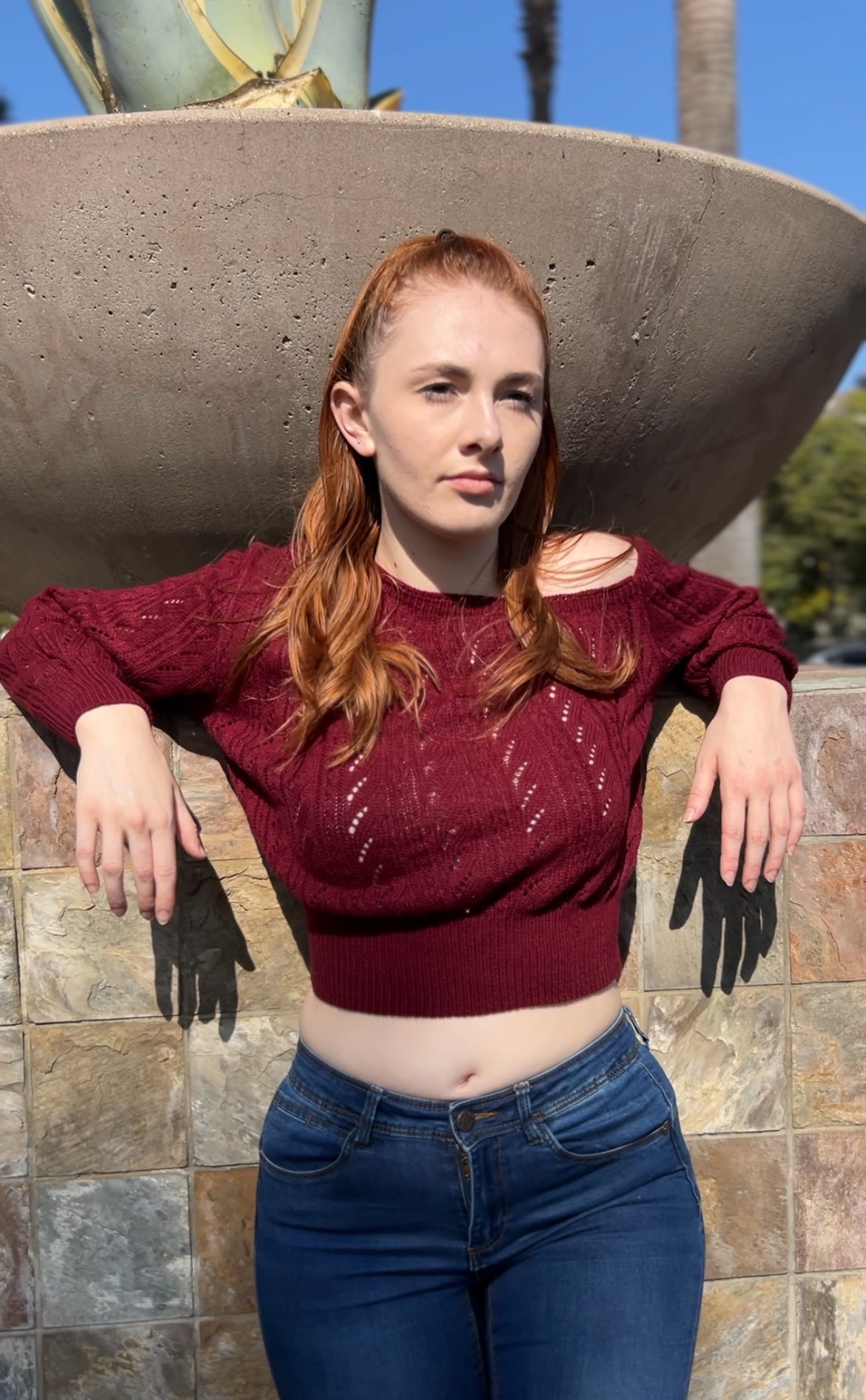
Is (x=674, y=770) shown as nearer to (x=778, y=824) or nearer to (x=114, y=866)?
(x=778, y=824)

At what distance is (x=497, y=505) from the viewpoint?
1.60m

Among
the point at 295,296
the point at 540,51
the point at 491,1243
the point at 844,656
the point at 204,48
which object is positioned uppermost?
the point at 540,51

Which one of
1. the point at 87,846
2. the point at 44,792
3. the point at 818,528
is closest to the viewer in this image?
the point at 87,846

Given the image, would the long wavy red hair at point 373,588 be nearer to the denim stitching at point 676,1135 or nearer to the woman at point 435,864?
the woman at point 435,864

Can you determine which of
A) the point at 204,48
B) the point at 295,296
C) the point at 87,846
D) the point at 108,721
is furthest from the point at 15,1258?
the point at 204,48

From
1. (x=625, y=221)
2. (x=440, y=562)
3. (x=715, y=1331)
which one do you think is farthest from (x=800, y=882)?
(x=625, y=221)

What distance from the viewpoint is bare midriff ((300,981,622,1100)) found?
153cm

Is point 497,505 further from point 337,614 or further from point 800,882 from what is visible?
point 800,882

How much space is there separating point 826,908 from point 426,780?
2.93 feet

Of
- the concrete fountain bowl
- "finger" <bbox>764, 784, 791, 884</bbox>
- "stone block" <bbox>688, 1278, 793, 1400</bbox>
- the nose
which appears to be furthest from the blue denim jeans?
the concrete fountain bowl

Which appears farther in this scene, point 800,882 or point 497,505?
point 800,882

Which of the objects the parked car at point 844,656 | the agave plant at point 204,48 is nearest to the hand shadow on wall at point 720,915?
the agave plant at point 204,48

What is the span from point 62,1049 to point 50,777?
409mm

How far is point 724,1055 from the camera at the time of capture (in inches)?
84.1
